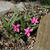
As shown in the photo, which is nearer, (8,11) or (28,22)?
(28,22)

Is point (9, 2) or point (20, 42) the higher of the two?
point (9, 2)

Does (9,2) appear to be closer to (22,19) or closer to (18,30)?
(22,19)

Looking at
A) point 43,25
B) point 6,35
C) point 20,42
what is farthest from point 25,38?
point 43,25

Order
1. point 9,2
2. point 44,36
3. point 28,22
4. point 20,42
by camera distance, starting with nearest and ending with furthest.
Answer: point 44,36, point 20,42, point 28,22, point 9,2

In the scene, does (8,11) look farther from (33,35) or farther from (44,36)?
(44,36)

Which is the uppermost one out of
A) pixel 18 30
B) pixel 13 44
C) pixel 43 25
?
pixel 43 25

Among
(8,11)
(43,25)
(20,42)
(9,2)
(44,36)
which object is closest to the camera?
(44,36)
